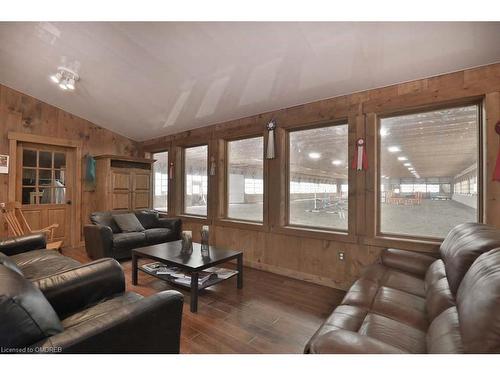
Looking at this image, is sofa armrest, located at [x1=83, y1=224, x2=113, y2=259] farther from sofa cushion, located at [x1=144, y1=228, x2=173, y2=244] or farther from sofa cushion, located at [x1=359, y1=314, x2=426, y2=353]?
sofa cushion, located at [x1=359, y1=314, x2=426, y2=353]

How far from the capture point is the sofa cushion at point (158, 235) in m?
4.04

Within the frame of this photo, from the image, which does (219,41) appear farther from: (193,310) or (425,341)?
(425,341)

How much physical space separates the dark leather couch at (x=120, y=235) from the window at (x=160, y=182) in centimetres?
86

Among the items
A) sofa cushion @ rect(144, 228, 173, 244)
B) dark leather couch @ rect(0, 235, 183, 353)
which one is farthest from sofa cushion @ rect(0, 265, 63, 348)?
sofa cushion @ rect(144, 228, 173, 244)

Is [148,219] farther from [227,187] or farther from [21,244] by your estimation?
[21,244]

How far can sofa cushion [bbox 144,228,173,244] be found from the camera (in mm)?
4043

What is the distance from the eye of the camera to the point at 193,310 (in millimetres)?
2303

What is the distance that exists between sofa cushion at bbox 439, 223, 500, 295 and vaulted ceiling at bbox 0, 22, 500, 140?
4.94 feet

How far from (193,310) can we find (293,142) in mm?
2420

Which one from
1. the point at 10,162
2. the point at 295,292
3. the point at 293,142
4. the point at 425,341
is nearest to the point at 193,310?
the point at 295,292

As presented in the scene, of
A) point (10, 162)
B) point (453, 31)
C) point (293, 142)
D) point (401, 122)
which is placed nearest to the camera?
point (453, 31)

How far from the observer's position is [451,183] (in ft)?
8.73

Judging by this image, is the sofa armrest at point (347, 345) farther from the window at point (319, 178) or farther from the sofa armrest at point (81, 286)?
the window at point (319, 178)

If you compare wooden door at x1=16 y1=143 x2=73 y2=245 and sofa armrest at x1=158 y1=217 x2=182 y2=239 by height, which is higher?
wooden door at x1=16 y1=143 x2=73 y2=245
